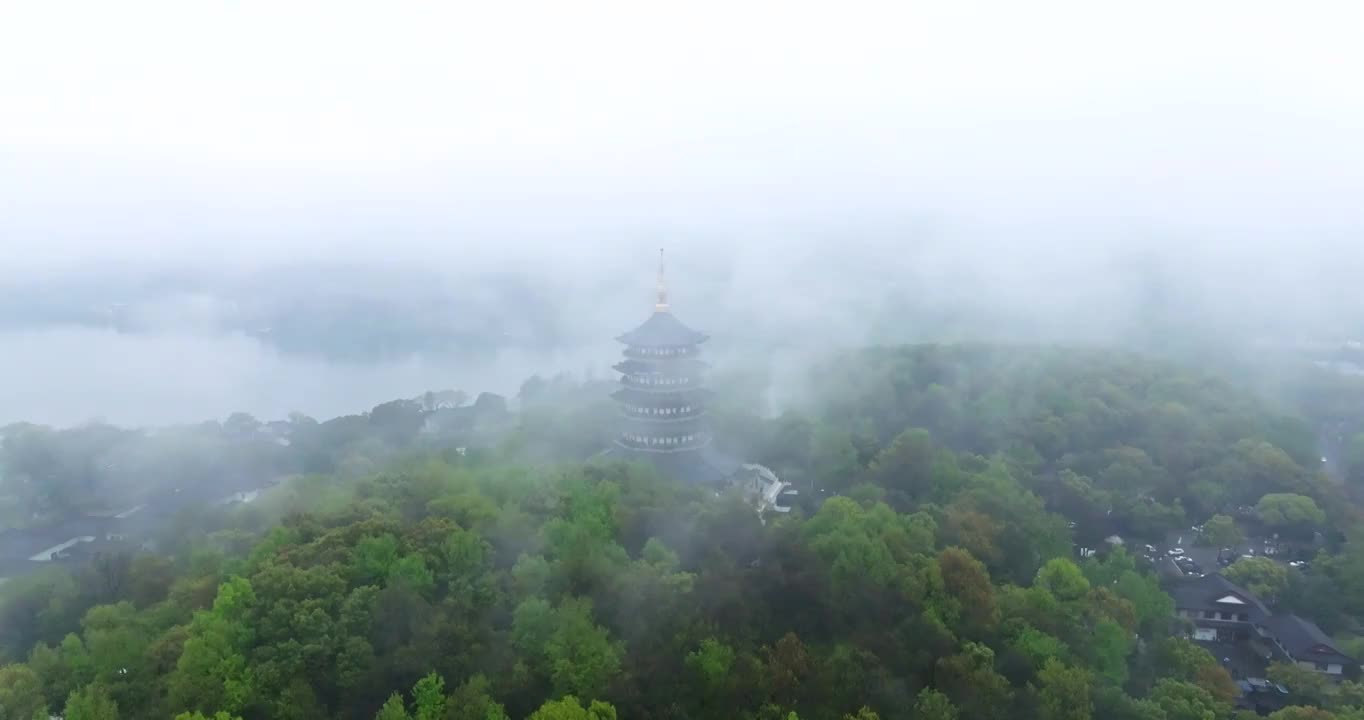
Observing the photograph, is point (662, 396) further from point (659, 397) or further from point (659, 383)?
point (659, 383)

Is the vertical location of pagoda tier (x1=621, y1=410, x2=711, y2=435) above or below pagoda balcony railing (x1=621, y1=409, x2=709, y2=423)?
below

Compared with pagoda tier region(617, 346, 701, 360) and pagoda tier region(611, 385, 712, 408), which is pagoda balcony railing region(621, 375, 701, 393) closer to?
pagoda tier region(611, 385, 712, 408)

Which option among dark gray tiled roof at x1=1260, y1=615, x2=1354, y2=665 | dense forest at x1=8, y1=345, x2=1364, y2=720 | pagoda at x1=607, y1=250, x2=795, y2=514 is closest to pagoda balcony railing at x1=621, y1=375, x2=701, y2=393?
pagoda at x1=607, y1=250, x2=795, y2=514

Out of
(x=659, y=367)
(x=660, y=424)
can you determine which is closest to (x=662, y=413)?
(x=660, y=424)

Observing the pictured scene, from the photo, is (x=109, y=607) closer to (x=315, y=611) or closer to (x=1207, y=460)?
(x=315, y=611)

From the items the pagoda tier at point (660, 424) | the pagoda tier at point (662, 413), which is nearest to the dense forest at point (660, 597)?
the pagoda tier at point (660, 424)

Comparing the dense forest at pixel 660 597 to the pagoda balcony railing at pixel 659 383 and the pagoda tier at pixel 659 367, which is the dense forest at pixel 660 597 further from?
the pagoda tier at pixel 659 367
